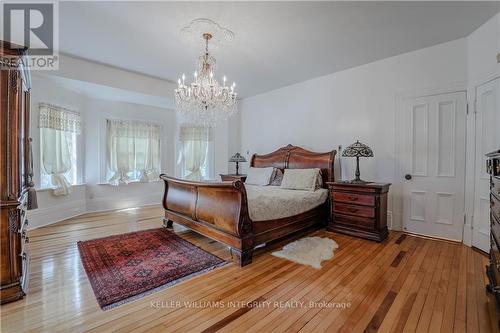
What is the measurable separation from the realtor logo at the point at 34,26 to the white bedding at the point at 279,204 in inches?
109

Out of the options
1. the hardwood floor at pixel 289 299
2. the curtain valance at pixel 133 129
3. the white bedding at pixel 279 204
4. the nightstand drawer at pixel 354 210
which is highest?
the curtain valance at pixel 133 129

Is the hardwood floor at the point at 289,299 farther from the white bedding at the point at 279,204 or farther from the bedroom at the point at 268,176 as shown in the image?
the white bedding at the point at 279,204

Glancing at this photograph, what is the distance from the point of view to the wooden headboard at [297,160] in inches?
160

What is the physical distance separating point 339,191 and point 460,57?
7.85 feet

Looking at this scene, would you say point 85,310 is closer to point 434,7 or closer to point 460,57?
point 434,7

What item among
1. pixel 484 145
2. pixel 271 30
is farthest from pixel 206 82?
pixel 484 145

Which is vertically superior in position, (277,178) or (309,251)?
(277,178)

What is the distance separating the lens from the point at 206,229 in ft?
9.59

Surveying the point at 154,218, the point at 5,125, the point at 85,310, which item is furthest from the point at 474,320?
the point at 154,218

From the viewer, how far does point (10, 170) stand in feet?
5.89

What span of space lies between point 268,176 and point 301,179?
0.85 metres

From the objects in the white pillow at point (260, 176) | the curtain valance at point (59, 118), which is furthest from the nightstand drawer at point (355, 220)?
the curtain valance at point (59, 118)

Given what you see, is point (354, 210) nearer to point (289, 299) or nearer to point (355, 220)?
point (355, 220)

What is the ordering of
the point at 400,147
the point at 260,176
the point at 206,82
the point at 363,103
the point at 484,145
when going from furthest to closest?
the point at 260,176 < the point at 363,103 < the point at 400,147 < the point at 206,82 < the point at 484,145
